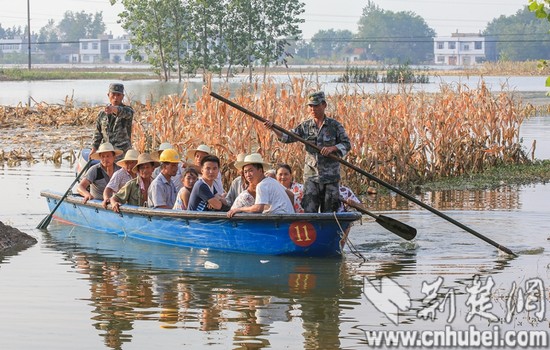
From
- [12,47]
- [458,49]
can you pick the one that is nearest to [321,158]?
[458,49]

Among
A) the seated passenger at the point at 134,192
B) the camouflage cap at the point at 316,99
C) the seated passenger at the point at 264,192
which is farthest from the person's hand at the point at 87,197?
the camouflage cap at the point at 316,99

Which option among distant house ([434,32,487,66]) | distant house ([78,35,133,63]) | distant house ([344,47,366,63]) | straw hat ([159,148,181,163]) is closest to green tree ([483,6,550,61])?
distant house ([434,32,487,66])

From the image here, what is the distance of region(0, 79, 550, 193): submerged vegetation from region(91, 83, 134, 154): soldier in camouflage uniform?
1373mm

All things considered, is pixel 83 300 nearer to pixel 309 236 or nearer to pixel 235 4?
pixel 309 236

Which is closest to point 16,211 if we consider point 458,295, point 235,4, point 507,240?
point 507,240

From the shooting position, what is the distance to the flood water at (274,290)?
32.4 feet

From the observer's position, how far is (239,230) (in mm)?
13438

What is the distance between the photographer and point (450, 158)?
792 inches

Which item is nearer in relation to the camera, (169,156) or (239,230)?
(239,230)

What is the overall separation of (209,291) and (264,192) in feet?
5.16

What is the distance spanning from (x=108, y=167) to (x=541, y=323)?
276 inches

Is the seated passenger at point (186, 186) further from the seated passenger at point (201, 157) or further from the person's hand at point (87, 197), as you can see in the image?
the person's hand at point (87, 197)

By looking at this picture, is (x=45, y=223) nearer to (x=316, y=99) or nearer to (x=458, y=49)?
(x=316, y=99)

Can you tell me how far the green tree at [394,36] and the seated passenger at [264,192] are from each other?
5270 inches
